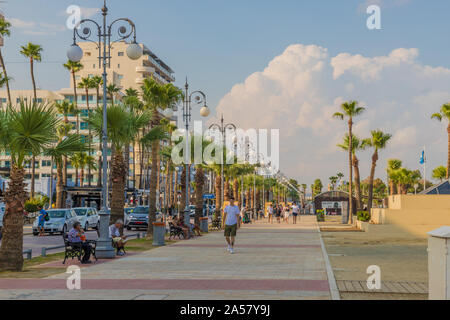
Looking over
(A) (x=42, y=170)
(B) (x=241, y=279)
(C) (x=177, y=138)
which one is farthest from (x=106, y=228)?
(A) (x=42, y=170)

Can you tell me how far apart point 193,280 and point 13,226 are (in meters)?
5.23

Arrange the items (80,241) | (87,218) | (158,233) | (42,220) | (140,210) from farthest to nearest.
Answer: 1. (140,210)
2. (87,218)
3. (42,220)
4. (158,233)
5. (80,241)

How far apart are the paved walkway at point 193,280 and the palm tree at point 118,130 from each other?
627 cm

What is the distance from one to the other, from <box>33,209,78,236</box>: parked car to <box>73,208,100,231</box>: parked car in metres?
2.43

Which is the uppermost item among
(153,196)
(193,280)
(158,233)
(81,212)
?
(153,196)

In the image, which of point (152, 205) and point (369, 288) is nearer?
point (369, 288)

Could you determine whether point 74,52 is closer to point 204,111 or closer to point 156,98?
point 204,111

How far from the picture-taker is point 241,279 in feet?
39.5

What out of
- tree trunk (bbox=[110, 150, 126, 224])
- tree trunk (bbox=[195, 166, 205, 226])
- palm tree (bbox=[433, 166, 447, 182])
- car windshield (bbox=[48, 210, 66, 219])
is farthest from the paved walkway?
palm tree (bbox=[433, 166, 447, 182])

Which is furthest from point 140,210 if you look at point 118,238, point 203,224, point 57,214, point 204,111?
point 118,238

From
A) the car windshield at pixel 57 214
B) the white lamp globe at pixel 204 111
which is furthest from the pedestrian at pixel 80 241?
the car windshield at pixel 57 214

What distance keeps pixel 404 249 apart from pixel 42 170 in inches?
3895

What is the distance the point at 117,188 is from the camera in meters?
24.1
